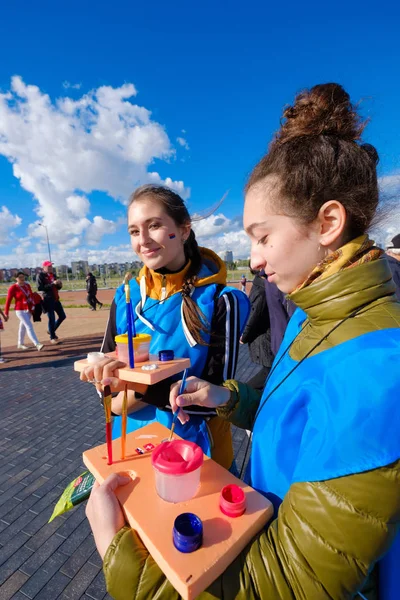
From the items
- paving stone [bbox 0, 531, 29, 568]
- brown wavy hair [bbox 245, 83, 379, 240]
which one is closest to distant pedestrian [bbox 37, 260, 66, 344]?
paving stone [bbox 0, 531, 29, 568]

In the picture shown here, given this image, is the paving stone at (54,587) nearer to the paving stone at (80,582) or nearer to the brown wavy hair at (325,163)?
the paving stone at (80,582)

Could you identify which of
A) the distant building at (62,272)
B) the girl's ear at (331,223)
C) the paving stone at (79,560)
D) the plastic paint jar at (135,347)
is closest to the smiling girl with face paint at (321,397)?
the girl's ear at (331,223)

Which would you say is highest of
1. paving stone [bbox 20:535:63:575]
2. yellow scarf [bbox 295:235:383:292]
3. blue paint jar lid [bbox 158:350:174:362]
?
yellow scarf [bbox 295:235:383:292]

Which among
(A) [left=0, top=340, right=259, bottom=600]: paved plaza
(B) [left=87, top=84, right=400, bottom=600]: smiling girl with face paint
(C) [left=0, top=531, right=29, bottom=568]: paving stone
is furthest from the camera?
(C) [left=0, top=531, right=29, bottom=568]: paving stone

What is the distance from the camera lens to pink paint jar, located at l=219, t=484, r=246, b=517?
0.84 m

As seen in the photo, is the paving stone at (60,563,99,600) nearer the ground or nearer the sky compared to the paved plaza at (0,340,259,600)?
nearer the ground

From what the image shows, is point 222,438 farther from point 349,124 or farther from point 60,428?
point 60,428

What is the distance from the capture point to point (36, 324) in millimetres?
12344

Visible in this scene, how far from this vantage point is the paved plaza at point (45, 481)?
6.49ft

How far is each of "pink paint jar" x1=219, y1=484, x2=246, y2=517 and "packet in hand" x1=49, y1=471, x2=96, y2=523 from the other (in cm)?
53

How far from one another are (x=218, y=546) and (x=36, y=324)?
530 inches

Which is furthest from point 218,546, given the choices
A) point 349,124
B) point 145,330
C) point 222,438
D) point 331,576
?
point 349,124

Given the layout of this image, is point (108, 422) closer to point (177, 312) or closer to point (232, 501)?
point (232, 501)

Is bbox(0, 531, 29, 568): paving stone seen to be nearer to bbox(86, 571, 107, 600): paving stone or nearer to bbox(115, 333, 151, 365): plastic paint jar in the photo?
bbox(86, 571, 107, 600): paving stone
